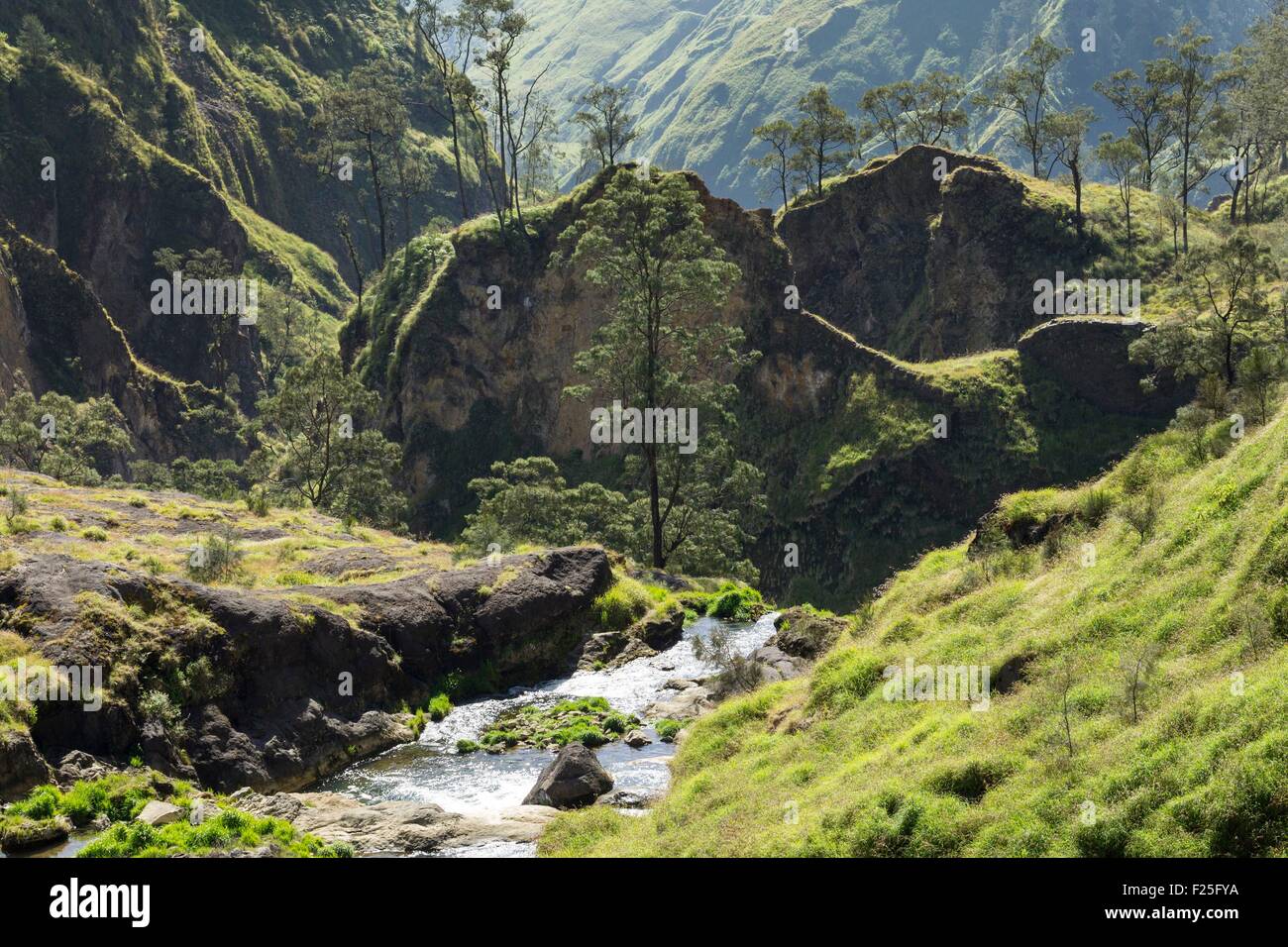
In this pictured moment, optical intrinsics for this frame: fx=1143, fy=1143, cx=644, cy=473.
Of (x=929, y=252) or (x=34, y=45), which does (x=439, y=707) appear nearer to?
(x=929, y=252)

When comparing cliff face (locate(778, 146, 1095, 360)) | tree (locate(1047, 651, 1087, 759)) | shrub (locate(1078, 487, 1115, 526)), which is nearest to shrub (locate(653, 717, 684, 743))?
shrub (locate(1078, 487, 1115, 526))

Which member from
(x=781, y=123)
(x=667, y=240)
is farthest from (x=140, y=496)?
(x=781, y=123)

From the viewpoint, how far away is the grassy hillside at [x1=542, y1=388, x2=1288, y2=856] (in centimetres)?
1641

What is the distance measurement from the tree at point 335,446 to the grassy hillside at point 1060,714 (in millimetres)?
46586

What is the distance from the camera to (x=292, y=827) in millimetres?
24000

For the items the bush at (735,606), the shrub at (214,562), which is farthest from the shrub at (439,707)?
the bush at (735,606)

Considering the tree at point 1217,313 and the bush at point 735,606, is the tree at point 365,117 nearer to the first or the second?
the bush at point 735,606

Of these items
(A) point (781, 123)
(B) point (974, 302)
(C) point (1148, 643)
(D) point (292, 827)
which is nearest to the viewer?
(C) point (1148, 643)

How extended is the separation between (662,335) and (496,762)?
30.8 m

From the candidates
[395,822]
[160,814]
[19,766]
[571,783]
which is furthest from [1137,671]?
[19,766]

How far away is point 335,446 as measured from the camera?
7388 cm

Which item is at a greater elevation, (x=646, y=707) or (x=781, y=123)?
(x=781, y=123)
